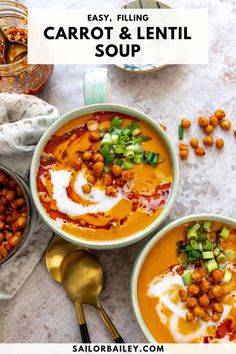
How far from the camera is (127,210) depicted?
4.23 ft

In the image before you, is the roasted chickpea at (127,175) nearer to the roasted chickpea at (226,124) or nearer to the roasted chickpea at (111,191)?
the roasted chickpea at (111,191)

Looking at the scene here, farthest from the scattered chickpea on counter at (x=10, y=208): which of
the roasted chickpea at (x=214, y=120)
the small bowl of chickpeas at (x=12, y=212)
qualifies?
the roasted chickpea at (x=214, y=120)

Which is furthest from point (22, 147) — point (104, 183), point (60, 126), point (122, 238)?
point (122, 238)

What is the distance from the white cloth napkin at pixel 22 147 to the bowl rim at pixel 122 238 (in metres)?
0.08

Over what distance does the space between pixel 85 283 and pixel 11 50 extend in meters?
0.64

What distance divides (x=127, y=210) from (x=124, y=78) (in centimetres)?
44

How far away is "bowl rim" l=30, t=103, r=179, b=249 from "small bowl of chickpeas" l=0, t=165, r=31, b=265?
104mm

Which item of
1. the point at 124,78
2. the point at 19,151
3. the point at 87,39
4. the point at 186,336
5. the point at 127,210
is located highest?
the point at 87,39

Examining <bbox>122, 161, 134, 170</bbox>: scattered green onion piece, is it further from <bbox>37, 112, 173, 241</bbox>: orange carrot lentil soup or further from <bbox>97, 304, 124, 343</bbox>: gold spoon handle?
<bbox>97, 304, 124, 343</bbox>: gold spoon handle

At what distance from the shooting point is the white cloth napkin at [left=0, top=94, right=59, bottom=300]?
1.37 metres

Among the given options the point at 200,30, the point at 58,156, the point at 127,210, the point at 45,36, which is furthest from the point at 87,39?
the point at 127,210

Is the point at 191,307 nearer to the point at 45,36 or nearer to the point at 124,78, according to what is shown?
the point at 124,78

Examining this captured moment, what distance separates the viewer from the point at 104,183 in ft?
4.27

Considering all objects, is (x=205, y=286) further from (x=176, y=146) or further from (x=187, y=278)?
(x=176, y=146)
